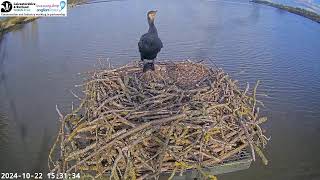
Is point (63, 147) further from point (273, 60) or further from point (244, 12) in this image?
point (244, 12)

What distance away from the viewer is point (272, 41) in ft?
45.8

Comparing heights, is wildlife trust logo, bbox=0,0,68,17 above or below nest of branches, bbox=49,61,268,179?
above

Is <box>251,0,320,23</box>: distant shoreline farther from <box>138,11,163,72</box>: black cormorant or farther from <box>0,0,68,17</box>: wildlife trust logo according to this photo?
<box>138,11,163,72</box>: black cormorant

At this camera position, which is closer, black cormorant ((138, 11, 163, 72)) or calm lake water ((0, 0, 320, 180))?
black cormorant ((138, 11, 163, 72))

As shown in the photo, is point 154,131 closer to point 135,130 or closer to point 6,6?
point 135,130

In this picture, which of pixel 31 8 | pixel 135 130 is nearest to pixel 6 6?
pixel 31 8

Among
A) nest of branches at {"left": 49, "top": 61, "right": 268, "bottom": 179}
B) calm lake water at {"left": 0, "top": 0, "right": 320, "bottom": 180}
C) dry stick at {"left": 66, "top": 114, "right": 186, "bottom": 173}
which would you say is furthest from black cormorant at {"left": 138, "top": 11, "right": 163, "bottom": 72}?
calm lake water at {"left": 0, "top": 0, "right": 320, "bottom": 180}

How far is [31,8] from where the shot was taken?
1652cm

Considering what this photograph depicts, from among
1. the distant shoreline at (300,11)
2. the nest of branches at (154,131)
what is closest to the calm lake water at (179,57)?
the distant shoreline at (300,11)

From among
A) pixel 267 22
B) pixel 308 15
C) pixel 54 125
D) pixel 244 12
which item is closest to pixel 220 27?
pixel 267 22

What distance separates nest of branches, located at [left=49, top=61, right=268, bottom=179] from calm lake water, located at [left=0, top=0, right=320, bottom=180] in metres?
2.02

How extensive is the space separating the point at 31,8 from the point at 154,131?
14.4 meters

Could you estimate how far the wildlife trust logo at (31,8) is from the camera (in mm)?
15849

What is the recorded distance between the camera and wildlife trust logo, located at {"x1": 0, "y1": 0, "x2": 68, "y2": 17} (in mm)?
15849
